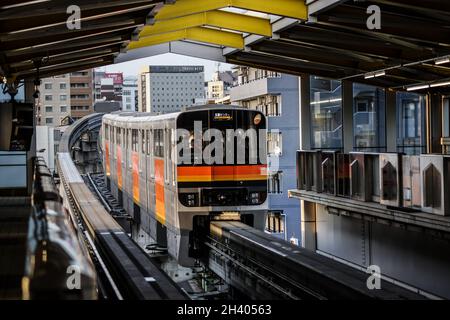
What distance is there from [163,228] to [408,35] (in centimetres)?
629

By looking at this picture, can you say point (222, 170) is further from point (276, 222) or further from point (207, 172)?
point (276, 222)

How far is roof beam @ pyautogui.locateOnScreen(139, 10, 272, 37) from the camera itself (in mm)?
14320

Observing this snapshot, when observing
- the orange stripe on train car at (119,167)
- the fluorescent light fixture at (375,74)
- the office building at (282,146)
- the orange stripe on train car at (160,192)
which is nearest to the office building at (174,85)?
the office building at (282,146)

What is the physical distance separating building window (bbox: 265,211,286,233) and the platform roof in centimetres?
1603

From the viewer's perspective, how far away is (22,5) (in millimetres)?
9148

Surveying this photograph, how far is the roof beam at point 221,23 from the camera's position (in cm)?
1432

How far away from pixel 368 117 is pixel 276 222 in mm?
18220

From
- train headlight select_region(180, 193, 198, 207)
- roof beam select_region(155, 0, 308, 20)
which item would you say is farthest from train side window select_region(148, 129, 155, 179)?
roof beam select_region(155, 0, 308, 20)

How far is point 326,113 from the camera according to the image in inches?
681

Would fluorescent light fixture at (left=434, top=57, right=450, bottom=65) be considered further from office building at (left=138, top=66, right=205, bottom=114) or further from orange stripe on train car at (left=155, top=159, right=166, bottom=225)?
office building at (left=138, top=66, right=205, bottom=114)

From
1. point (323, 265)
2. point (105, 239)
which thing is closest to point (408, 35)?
point (323, 265)

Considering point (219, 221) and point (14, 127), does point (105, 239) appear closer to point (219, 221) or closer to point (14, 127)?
point (219, 221)

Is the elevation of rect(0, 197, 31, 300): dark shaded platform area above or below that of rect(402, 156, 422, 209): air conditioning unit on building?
below

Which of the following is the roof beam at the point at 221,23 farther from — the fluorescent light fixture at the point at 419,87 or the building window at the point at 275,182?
the building window at the point at 275,182
